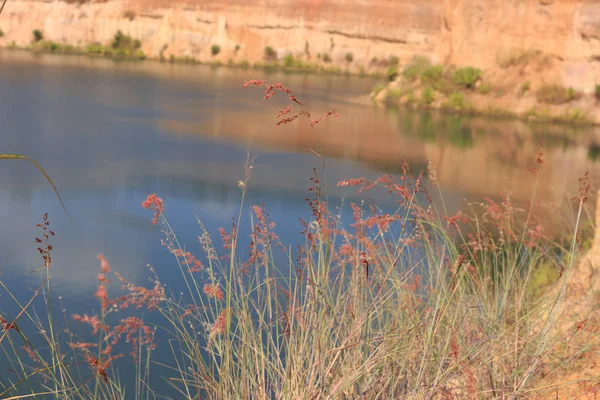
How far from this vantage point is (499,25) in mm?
24094

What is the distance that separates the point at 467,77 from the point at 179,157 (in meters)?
12.7

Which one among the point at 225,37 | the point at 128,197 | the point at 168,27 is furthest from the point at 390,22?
the point at 128,197

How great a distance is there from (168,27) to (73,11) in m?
4.67

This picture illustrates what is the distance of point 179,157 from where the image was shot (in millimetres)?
12656

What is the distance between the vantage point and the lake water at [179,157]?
7.30 meters

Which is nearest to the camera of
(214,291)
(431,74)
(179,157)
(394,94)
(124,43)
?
(214,291)

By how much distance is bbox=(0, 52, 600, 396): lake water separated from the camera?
7.30 metres

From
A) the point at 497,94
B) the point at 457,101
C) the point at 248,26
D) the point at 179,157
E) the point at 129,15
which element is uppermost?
the point at 129,15

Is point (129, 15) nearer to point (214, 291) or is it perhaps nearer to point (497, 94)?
point (497, 94)

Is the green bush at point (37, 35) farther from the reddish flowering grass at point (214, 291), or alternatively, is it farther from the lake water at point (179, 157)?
the reddish flowering grass at point (214, 291)

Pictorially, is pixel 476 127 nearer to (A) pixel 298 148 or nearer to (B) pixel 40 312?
(A) pixel 298 148

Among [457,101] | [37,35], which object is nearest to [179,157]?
[457,101]

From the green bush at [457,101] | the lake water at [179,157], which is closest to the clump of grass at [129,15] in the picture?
the lake water at [179,157]

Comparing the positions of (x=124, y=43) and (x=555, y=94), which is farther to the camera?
(x=124, y=43)
